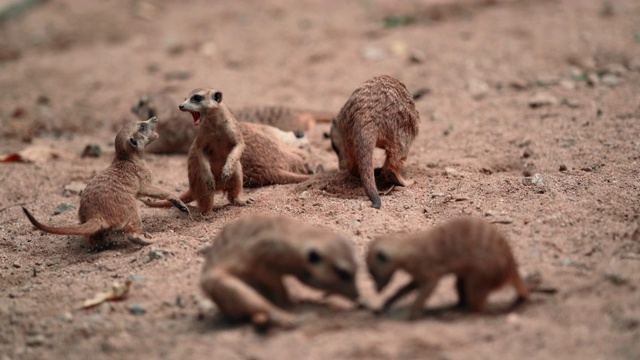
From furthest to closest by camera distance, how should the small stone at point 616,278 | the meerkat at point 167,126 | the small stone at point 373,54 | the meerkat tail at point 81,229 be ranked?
the small stone at point 373,54 → the meerkat at point 167,126 → the meerkat tail at point 81,229 → the small stone at point 616,278

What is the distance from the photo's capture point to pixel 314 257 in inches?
113

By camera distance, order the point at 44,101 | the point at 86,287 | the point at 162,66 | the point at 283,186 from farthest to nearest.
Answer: the point at 162,66, the point at 44,101, the point at 283,186, the point at 86,287

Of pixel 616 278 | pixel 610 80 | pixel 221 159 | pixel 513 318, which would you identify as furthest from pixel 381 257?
pixel 610 80

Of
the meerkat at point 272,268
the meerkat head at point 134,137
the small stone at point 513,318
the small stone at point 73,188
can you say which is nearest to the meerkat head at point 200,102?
the meerkat head at point 134,137

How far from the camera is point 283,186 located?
16.6 feet

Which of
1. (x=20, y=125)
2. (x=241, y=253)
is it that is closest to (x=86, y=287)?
(x=241, y=253)

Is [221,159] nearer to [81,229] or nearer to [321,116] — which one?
[81,229]

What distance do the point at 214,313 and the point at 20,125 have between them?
4.90m

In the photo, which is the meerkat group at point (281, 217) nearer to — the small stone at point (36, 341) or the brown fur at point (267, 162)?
the brown fur at point (267, 162)

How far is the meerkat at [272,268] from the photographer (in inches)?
113

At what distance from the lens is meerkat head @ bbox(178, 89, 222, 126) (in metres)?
4.45

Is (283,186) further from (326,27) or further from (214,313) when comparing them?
(326,27)

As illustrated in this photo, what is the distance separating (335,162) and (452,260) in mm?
2938

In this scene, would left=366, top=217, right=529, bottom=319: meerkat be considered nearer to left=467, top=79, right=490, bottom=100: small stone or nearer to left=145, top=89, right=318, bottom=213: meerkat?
left=145, top=89, right=318, bottom=213: meerkat
